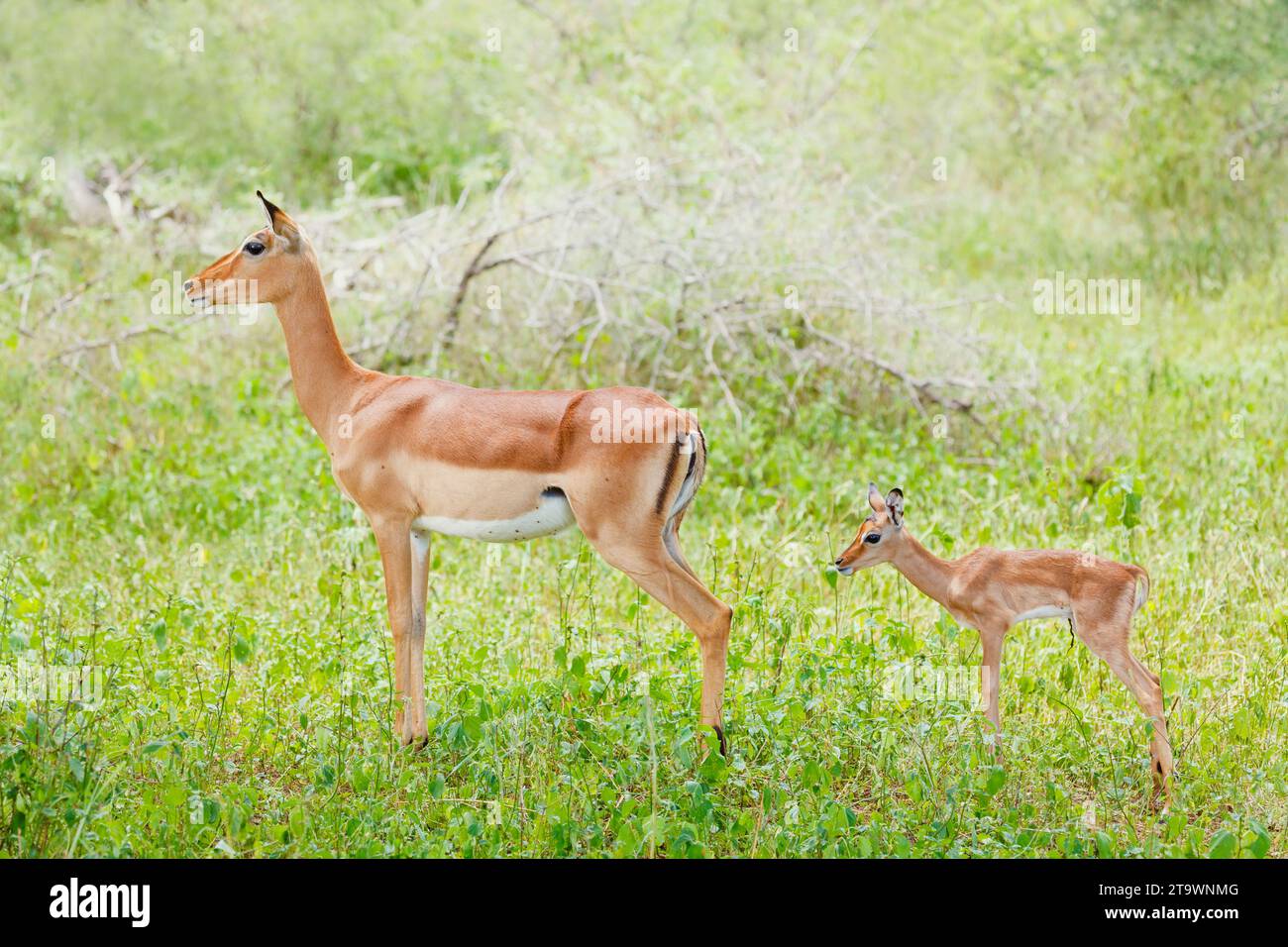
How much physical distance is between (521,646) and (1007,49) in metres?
9.71

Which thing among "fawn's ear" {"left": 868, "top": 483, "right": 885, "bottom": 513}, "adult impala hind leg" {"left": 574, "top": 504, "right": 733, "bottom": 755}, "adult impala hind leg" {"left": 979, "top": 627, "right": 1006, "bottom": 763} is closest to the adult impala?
"adult impala hind leg" {"left": 574, "top": 504, "right": 733, "bottom": 755}

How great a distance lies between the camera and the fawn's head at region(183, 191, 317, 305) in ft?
16.0

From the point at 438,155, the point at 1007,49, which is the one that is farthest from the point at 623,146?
the point at 1007,49

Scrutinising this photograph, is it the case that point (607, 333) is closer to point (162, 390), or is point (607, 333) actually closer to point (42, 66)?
point (162, 390)

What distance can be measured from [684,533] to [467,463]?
243 cm

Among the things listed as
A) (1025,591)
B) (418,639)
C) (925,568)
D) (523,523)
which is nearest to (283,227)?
(523,523)

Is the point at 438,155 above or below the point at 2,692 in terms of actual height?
above

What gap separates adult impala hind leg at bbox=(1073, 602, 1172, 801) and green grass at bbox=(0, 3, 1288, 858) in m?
0.10

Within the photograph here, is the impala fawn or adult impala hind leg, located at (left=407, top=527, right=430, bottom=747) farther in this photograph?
adult impala hind leg, located at (left=407, top=527, right=430, bottom=747)

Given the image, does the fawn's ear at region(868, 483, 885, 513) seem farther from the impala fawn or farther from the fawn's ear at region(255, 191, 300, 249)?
the fawn's ear at region(255, 191, 300, 249)

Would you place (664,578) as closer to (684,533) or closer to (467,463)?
(467,463)

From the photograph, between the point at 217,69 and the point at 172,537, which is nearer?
the point at 172,537

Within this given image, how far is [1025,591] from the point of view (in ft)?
14.8
